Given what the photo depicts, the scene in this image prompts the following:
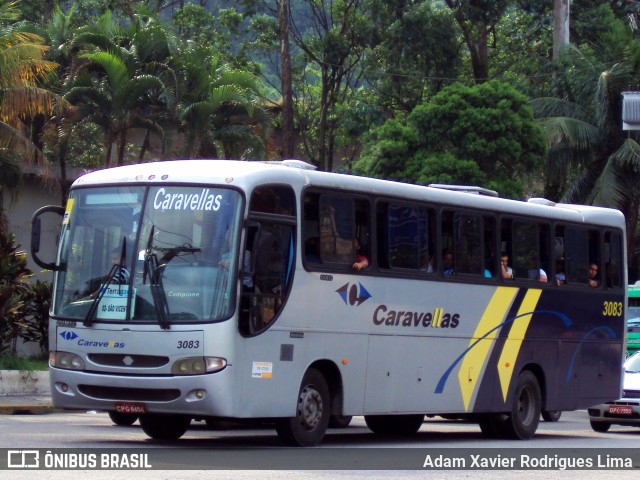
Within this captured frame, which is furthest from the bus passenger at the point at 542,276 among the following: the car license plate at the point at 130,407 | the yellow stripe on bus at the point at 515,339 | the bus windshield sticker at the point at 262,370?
the car license plate at the point at 130,407

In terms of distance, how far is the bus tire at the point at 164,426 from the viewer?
13.7m

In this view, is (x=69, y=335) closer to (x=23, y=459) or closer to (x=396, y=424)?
(x=23, y=459)

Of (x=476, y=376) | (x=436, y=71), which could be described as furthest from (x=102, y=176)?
(x=436, y=71)

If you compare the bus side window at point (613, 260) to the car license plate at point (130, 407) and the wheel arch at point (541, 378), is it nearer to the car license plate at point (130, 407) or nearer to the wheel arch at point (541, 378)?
the wheel arch at point (541, 378)

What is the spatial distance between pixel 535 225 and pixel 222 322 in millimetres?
6754

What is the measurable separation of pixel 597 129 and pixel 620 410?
1621 cm

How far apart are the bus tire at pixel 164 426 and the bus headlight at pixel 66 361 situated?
4.82ft

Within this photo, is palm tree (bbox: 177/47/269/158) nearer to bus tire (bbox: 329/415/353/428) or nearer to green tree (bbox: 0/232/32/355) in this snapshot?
green tree (bbox: 0/232/32/355)

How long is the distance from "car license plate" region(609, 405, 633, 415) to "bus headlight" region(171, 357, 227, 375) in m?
9.81

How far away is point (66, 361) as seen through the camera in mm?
12562

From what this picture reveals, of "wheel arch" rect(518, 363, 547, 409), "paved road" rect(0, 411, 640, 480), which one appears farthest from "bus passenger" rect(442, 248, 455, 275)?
"wheel arch" rect(518, 363, 547, 409)

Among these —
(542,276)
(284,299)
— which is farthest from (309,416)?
(542,276)

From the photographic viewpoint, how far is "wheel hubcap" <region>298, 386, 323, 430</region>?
1288cm

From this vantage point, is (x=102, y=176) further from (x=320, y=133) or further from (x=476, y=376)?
(x=320, y=133)
